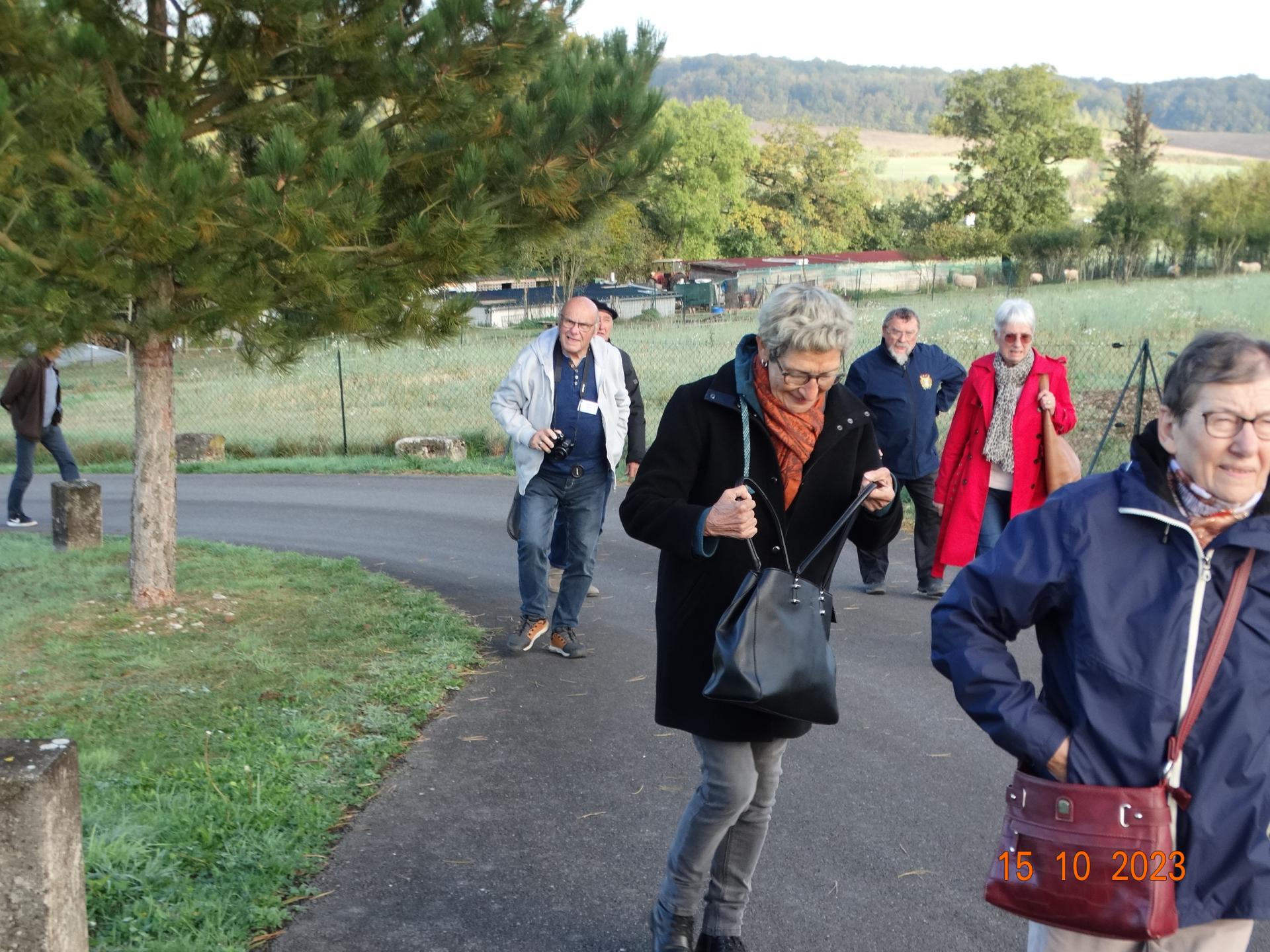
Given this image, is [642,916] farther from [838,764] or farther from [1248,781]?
[1248,781]

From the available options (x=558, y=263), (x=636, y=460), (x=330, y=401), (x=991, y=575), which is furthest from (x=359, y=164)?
(x=558, y=263)

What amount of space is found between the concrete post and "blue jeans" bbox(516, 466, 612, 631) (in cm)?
394

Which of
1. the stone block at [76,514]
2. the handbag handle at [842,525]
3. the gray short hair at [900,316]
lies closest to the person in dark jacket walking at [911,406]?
the gray short hair at [900,316]

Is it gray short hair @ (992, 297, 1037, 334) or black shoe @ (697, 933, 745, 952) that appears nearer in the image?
black shoe @ (697, 933, 745, 952)

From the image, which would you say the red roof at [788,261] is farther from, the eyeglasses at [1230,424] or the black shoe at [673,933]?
the eyeglasses at [1230,424]

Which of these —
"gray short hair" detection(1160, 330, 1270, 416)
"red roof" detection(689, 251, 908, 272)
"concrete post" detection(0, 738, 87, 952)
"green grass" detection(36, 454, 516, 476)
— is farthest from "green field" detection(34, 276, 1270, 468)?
"red roof" detection(689, 251, 908, 272)

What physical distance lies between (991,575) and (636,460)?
598cm

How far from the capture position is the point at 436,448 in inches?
651

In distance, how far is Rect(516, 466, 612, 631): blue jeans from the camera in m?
6.93

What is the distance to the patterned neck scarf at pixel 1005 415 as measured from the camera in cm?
706

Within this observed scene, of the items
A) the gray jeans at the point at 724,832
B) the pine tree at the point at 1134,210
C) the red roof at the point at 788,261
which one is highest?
the pine tree at the point at 1134,210

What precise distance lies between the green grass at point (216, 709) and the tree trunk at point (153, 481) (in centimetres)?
22

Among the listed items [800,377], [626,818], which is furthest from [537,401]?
[800,377]

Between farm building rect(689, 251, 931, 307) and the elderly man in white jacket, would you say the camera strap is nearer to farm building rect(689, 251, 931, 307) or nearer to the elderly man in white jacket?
the elderly man in white jacket
